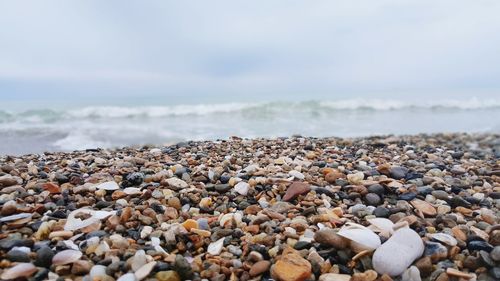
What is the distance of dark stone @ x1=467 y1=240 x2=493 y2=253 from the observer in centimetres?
208

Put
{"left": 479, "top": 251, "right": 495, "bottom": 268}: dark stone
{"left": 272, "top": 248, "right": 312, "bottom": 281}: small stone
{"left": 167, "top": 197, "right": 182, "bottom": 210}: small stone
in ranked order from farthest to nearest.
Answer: {"left": 167, "top": 197, "right": 182, "bottom": 210}: small stone < {"left": 479, "top": 251, "right": 495, "bottom": 268}: dark stone < {"left": 272, "top": 248, "right": 312, "bottom": 281}: small stone

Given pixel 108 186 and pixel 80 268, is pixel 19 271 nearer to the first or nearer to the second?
pixel 80 268

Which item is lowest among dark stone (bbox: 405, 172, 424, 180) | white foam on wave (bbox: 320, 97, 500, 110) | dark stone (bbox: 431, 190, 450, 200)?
dark stone (bbox: 431, 190, 450, 200)

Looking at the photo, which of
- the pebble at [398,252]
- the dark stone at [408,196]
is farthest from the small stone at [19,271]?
the dark stone at [408,196]

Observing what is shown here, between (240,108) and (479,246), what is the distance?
747 inches

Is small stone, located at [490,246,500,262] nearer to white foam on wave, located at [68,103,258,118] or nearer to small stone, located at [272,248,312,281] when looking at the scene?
small stone, located at [272,248,312,281]

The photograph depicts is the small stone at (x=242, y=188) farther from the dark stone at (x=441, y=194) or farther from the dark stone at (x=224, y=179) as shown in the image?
the dark stone at (x=441, y=194)

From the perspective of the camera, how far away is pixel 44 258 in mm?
1894

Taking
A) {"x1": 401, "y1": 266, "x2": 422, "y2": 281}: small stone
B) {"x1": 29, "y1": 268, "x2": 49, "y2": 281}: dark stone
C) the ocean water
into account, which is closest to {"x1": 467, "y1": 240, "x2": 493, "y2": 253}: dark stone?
{"x1": 401, "y1": 266, "x2": 422, "y2": 281}: small stone

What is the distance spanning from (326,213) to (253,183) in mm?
721

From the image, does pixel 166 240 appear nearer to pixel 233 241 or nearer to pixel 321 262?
pixel 233 241

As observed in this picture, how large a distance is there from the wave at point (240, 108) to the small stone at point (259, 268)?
57.1ft

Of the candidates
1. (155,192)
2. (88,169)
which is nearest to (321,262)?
(155,192)

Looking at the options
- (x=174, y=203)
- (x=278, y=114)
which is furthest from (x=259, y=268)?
(x=278, y=114)
